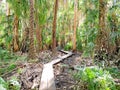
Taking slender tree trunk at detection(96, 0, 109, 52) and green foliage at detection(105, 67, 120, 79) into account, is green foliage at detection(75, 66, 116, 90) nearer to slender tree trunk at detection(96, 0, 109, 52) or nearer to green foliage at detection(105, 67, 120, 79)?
green foliage at detection(105, 67, 120, 79)

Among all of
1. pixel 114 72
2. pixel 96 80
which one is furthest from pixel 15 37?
pixel 96 80

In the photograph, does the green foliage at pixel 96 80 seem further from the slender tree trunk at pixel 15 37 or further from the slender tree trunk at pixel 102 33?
the slender tree trunk at pixel 15 37

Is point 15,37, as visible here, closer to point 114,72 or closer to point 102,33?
point 102,33

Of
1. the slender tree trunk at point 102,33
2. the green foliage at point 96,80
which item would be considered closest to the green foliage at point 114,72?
the slender tree trunk at point 102,33

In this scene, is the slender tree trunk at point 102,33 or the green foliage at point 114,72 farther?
the slender tree trunk at point 102,33

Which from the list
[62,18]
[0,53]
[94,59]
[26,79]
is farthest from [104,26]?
[62,18]

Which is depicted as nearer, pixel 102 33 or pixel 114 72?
pixel 114 72

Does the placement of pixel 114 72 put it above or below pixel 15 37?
below

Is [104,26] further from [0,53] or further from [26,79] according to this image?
[0,53]

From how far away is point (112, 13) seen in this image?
1261cm

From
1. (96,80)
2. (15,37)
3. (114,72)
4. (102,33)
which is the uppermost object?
(102,33)

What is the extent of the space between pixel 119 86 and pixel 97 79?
3.26ft

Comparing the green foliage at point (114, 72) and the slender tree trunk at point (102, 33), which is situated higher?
the slender tree trunk at point (102, 33)

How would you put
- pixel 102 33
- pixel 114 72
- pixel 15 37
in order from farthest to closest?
pixel 15 37, pixel 102 33, pixel 114 72
